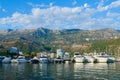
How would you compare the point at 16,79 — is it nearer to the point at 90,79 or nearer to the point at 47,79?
the point at 47,79

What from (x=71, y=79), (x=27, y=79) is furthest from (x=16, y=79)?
(x=71, y=79)

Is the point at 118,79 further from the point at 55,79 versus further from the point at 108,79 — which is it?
the point at 55,79

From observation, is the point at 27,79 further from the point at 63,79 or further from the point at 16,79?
the point at 63,79

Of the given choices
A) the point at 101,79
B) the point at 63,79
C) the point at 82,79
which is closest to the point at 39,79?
the point at 63,79

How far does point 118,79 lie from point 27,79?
28.9m

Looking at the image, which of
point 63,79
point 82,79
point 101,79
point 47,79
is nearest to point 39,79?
point 47,79

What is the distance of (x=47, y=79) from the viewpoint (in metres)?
87.2

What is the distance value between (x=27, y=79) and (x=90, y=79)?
2013 cm

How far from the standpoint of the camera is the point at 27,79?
282 feet

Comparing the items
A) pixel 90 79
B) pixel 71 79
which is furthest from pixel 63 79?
pixel 90 79

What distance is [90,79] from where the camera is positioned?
285 ft

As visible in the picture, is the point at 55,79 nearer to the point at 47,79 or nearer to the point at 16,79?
the point at 47,79

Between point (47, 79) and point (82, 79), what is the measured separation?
36.9ft

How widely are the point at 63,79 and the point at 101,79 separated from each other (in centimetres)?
1228
